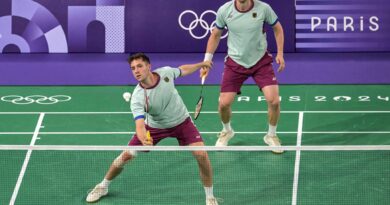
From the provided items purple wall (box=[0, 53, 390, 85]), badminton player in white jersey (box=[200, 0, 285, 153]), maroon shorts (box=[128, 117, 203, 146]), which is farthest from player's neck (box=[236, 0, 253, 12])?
purple wall (box=[0, 53, 390, 85])

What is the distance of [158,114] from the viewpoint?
9.97 m

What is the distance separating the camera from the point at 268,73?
11.4 metres

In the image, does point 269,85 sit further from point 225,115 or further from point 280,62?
point 225,115

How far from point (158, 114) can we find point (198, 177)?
122 cm

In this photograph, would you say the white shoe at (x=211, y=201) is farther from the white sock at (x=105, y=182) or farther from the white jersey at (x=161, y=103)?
the white sock at (x=105, y=182)

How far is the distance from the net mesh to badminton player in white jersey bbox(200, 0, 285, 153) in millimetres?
625

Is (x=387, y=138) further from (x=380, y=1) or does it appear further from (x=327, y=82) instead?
(x=380, y=1)

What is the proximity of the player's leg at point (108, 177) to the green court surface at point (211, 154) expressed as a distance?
0.08 meters

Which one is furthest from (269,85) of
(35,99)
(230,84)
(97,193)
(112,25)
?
(112,25)

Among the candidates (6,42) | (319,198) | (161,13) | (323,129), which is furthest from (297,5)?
(319,198)

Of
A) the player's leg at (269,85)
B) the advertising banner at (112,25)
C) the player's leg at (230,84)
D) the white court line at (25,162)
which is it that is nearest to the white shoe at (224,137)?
the player's leg at (230,84)

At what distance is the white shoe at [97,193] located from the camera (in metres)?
10.3

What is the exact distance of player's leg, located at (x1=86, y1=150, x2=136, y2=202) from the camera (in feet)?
33.2

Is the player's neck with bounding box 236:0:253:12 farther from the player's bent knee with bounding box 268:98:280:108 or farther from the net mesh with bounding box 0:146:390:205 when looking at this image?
the net mesh with bounding box 0:146:390:205
